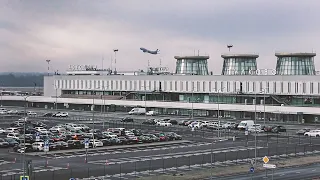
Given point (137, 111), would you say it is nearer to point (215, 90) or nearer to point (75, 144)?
point (215, 90)

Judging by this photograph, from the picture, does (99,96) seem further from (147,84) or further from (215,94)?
(215,94)

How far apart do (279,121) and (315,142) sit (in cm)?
4153

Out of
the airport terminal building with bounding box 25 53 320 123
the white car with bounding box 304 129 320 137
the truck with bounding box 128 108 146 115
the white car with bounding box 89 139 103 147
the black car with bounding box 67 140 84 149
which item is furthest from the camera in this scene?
the truck with bounding box 128 108 146 115

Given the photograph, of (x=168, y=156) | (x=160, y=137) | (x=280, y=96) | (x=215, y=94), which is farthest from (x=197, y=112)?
(x=168, y=156)

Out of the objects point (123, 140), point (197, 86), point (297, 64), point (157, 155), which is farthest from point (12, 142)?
point (297, 64)

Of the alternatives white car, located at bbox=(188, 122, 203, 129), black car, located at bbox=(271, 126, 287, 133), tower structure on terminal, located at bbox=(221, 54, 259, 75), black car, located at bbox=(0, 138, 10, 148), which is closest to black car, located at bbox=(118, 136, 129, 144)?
black car, located at bbox=(0, 138, 10, 148)

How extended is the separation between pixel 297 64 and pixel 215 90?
112ft

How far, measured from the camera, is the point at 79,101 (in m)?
181

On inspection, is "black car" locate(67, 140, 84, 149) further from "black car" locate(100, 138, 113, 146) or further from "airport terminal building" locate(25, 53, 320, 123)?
"airport terminal building" locate(25, 53, 320, 123)

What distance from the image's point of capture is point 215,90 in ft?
516

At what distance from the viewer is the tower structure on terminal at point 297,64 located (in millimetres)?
176500

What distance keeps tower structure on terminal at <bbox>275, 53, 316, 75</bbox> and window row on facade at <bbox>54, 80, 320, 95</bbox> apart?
2698cm

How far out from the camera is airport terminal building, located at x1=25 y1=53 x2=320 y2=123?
141 metres

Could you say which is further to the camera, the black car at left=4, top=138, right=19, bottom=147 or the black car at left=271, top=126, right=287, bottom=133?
the black car at left=271, top=126, right=287, bottom=133
